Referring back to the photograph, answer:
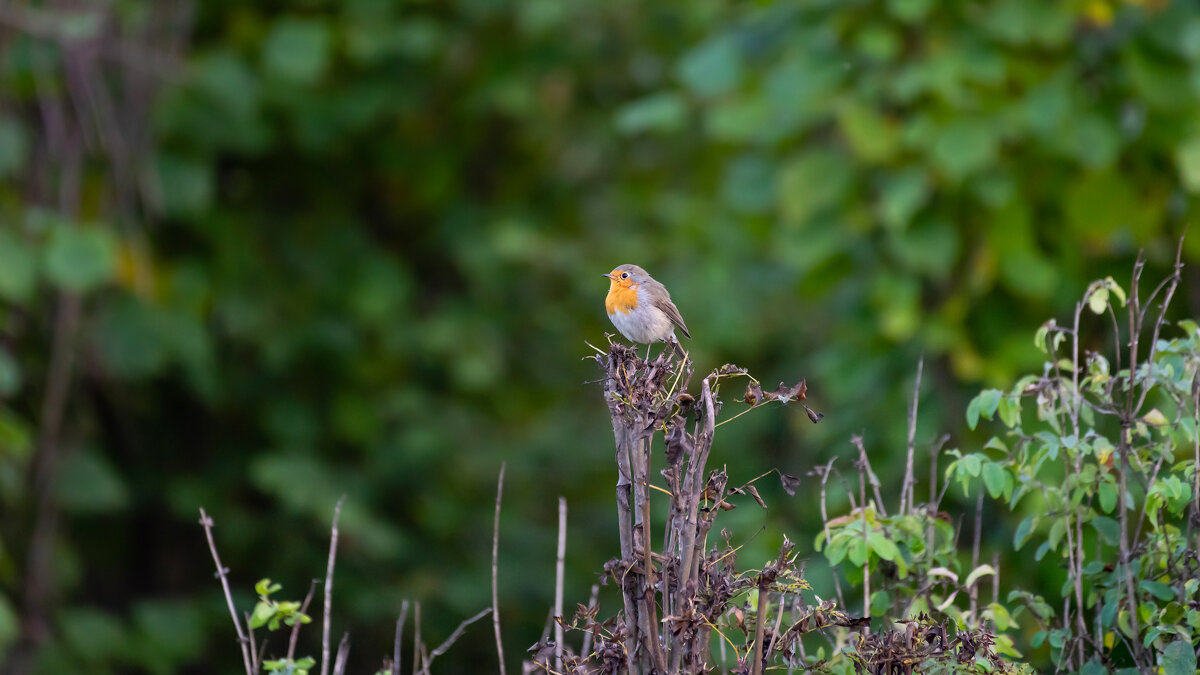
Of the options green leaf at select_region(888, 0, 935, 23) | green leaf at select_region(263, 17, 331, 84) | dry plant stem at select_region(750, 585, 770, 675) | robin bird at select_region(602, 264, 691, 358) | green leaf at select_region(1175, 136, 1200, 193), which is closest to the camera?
dry plant stem at select_region(750, 585, 770, 675)

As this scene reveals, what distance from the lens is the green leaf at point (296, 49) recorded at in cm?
746

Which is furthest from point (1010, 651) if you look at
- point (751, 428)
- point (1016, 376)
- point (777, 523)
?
point (751, 428)

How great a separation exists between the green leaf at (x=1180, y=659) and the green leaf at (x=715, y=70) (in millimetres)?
4075

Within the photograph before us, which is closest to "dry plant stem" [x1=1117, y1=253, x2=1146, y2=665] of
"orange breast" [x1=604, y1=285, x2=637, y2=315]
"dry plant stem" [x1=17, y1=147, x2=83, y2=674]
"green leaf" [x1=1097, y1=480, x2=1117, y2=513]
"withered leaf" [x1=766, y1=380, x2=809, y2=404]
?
"green leaf" [x1=1097, y1=480, x2=1117, y2=513]

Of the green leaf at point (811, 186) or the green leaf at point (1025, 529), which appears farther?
the green leaf at point (811, 186)

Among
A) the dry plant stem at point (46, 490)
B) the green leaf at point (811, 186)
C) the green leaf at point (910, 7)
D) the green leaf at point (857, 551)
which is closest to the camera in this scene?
the green leaf at point (857, 551)

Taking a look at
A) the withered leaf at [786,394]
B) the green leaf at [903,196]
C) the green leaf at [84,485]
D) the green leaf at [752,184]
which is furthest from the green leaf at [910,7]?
the green leaf at [84,485]

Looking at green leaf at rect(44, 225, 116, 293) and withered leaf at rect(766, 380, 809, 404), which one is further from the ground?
green leaf at rect(44, 225, 116, 293)

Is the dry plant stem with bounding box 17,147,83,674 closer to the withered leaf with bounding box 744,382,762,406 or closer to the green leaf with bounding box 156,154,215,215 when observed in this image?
the green leaf with bounding box 156,154,215,215

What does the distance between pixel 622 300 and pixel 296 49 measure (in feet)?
11.8

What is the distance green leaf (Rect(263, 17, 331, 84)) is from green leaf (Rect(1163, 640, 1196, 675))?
6.15 metres

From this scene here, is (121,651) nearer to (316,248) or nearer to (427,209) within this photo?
(316,248)

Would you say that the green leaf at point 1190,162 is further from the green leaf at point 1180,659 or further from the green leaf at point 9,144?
the green leaf at point 9,144

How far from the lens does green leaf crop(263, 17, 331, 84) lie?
24.5ft
